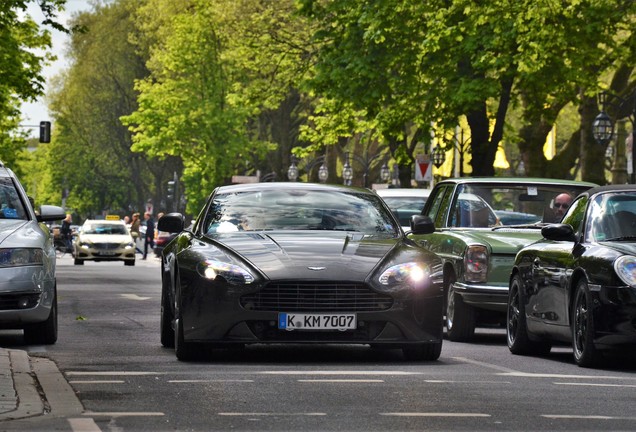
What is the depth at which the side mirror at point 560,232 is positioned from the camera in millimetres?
14602

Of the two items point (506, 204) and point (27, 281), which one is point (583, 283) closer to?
point (27, 281)

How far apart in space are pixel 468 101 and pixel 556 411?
2724cm

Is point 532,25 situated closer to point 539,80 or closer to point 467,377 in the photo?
point 539,80

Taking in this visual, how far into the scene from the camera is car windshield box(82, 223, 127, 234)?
201 feet

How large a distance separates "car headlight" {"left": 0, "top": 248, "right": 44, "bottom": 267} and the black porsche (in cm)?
423

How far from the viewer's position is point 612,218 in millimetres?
A: 14617

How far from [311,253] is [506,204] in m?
6.26

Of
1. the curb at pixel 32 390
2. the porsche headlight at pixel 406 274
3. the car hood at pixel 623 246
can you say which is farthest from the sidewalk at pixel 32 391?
the car hood at pixel 623 246

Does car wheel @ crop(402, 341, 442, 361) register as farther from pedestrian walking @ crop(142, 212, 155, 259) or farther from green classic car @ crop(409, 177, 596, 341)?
pedestrian walking @ crop(142, 212, 155, 259)

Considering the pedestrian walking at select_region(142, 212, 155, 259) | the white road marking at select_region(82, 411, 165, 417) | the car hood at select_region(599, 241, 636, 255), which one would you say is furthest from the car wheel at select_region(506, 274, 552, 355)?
the pedestrian walking at select_region(142, 212, 155, 259)

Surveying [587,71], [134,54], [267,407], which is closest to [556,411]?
[267,407]

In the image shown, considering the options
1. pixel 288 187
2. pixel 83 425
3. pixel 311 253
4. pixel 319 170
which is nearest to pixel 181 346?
pixel 311 253

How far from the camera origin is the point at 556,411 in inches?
408

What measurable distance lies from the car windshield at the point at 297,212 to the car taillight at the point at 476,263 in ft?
8.88
